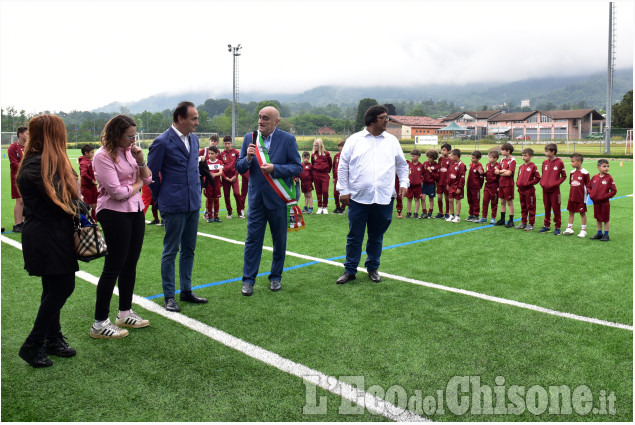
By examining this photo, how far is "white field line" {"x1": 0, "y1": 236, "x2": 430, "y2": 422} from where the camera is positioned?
327 cm

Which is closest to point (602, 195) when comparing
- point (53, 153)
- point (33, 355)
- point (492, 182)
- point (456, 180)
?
point (492, 182)

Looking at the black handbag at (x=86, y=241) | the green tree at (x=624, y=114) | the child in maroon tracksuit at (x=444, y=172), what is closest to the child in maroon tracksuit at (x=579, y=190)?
the child in maroon tracksuit at (x=444, y=172)

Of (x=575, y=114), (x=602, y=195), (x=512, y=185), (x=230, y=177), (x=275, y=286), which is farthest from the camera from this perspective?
(x=575, y=114)

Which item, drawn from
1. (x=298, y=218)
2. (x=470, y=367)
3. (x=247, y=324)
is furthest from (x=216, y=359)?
(x=298, y=218)

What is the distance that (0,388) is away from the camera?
354cm

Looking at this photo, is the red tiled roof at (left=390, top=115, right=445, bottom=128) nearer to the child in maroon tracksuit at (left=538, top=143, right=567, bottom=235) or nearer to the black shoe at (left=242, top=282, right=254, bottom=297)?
the child in maroon tracksuit at (left=538, top=143, right=567, bottom=235)

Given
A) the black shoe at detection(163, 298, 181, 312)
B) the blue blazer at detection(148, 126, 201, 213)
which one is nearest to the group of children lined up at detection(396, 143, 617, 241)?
the blue blazer at detection(148, 126, 201, 213)

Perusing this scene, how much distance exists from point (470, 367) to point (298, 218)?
9.33ft

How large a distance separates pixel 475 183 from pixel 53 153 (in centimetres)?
899

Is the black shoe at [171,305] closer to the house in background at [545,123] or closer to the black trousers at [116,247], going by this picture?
the black trousers at [116,247]

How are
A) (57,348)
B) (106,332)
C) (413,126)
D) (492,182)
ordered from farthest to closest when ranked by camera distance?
(413,126) → (492,182) → (106,332) → (57,348)

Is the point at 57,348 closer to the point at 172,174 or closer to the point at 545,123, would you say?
the point at 172,174

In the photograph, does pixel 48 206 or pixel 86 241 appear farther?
pixel 86 241

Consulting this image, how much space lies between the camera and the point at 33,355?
152 inches
